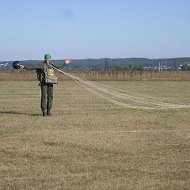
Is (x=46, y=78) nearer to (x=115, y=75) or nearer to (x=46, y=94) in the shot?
(x=46, y=94)

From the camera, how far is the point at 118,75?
6131 cm

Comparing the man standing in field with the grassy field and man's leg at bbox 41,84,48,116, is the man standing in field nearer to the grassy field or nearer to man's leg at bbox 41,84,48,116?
man's leg at bbox 41,84,48,116

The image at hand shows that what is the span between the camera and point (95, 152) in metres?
9.01

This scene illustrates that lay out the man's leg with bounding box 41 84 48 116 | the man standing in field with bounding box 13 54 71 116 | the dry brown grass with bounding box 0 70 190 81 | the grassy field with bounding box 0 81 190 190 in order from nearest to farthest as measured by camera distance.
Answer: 1. the grassy field with bounding box 0 81 190 190
2. the man standing in field with bounding box 13 54 71 116
3. the man's leg with bounding box 41 84 48 116
4. the dry brown grass with bounding box 0 70 190 81

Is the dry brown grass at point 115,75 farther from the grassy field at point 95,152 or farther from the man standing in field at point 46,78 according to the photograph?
the grassy field at point 95,152

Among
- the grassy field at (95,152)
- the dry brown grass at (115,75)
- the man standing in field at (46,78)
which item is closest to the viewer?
the grassy field at (95,152)

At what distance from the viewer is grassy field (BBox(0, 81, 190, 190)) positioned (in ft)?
22.4

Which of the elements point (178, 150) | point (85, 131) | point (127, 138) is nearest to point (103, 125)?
point (85, 131)

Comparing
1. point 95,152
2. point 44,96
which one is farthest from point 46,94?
point 95,152

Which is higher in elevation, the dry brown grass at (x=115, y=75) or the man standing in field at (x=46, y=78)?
the man standing in field at (x=46, y=78)

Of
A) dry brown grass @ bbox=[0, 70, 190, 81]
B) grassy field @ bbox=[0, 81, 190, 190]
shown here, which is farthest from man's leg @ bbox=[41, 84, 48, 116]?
dry brown grass @ bbox=[0, 70, 190, 81]

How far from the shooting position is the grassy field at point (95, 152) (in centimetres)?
682

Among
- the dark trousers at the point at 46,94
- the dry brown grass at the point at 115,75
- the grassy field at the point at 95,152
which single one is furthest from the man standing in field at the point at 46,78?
the dry brown grass at the point at 115,75

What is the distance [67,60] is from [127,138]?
5.77 meters
